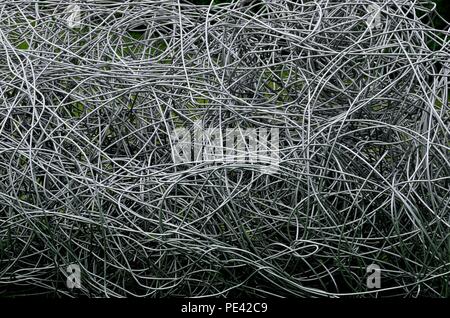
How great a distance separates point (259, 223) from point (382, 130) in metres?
0.42

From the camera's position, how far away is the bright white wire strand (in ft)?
6.10

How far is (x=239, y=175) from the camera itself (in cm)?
198

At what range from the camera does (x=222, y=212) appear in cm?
187

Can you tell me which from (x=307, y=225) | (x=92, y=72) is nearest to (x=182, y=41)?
(x=92, y=72)

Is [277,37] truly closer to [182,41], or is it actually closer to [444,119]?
[182,41]

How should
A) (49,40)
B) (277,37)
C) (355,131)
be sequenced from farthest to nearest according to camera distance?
(49,40) < (277,37) < (355,131)

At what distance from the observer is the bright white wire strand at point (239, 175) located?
6.10 feet

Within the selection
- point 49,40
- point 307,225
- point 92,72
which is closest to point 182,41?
point 92,72

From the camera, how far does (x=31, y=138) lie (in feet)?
6.26

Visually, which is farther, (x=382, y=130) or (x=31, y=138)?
(x=382, y=130)
